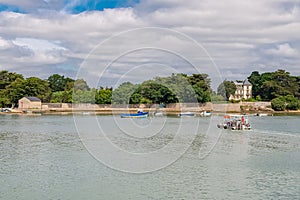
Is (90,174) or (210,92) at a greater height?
(210,92)

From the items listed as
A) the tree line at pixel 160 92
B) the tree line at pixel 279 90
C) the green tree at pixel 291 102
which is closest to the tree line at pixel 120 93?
the tree line at pixel 160 92

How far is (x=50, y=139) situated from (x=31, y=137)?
2.46m

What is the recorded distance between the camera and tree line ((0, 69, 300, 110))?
81.4 m

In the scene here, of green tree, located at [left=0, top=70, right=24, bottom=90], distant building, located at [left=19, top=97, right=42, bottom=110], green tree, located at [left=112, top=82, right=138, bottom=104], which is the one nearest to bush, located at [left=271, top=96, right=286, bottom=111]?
green tree, located at [left=112, top=82, right=138, bottom=104]

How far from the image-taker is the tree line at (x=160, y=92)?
81.4 m

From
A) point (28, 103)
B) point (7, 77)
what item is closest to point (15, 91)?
point (28, 103)

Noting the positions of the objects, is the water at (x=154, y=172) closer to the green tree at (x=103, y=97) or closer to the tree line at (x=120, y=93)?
the tree line at (x=120, y=93)

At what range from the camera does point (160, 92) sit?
283 ft

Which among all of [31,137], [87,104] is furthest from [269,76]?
[31,137]

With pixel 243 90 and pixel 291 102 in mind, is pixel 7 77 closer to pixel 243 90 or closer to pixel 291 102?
pixel 243 90

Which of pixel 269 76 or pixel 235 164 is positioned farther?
pixel 269 76

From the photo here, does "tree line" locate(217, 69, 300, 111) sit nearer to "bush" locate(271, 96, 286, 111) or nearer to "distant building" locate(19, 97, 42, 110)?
"bush" locate(271, 96, 286, 111)

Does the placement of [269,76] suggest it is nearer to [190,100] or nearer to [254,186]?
[190,100]

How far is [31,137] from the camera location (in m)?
36.3
